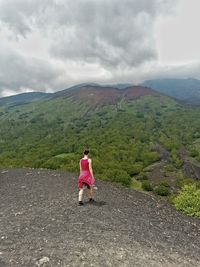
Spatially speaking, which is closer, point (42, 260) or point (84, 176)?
point (42, 260)

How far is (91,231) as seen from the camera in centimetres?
1395

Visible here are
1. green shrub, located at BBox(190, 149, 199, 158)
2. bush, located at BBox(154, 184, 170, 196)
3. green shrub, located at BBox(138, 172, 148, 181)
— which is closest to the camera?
bush, located at BBox(154, 184, 170, 196)

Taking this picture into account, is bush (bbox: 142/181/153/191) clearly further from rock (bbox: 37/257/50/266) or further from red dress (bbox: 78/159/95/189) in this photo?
rock (bbox: 37/257/50/266)

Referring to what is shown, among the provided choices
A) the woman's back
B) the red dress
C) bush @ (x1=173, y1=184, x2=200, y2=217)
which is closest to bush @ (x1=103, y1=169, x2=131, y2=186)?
bush @ (x1=173, y1=184, x2=200, y2=217)

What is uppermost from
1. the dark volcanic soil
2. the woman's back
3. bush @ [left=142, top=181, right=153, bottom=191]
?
the woman's back

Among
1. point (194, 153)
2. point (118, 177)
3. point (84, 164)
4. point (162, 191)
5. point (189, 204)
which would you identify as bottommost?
point (194, 153)

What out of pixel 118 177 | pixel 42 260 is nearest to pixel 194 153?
pixel 118 177

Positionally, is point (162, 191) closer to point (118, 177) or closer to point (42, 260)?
point (118, 177)

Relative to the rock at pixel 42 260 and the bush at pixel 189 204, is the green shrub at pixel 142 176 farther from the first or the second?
the rock at pixel 42 260

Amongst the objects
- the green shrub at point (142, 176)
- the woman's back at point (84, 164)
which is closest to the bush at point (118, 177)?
the green shrub at point (142, 176)

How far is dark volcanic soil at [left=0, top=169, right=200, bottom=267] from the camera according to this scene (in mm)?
11695

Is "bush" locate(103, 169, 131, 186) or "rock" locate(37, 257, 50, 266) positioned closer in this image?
"rock" locate(37, 257, 50, 266)

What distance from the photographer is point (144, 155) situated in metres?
147

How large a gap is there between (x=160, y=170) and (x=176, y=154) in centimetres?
2445
